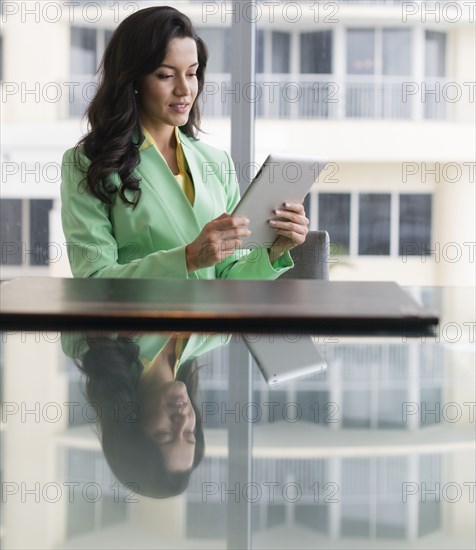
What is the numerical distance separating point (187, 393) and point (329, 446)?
0.18m

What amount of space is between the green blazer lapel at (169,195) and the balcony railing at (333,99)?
2.38 meters

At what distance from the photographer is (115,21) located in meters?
4.66

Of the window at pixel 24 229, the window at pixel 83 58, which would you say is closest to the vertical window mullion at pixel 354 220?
the window at pixel 83 58

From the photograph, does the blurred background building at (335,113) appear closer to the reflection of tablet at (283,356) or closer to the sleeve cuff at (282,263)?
the sleeve cuff at (282,263)

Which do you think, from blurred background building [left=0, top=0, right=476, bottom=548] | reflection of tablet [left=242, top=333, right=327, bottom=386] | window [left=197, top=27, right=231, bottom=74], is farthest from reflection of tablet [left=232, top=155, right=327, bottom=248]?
window [left=197, top=27, right=231, bottom=74]

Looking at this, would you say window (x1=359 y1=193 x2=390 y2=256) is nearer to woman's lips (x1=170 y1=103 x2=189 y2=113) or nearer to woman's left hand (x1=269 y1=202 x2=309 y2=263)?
woman's lips (x1=170 y1=103 x2=189 y2=113)

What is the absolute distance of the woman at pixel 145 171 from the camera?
6.66ft

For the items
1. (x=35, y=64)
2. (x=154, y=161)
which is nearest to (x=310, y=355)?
(x=154, y=161)

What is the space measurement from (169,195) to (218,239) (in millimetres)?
353

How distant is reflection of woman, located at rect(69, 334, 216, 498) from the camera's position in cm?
65

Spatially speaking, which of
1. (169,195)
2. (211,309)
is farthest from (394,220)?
(211,309)

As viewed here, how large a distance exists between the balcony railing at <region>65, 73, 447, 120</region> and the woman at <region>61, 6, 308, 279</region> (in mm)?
2285

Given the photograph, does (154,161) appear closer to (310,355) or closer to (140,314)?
(140,314)

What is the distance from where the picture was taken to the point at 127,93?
2.12 meters
